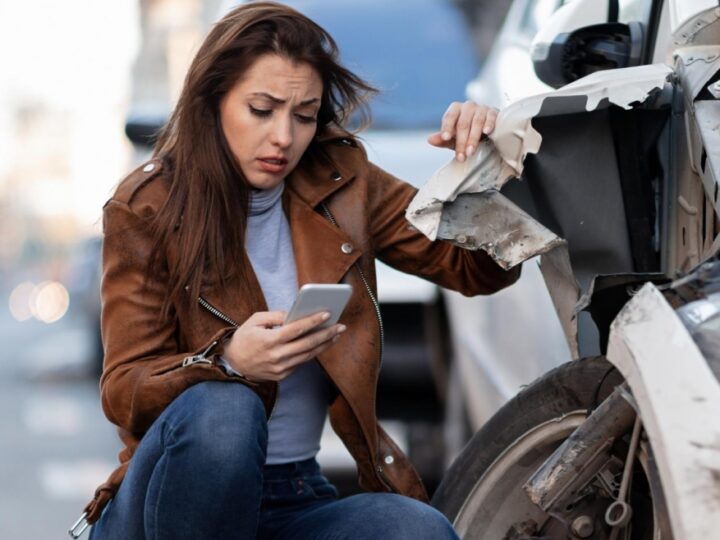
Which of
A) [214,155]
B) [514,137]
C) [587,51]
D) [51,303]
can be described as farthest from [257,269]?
[51,303]

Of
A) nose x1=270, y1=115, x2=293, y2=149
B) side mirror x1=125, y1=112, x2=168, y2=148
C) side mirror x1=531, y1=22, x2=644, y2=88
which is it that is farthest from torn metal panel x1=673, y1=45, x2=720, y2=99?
side mirror x1=125, y1=112, x2=168, y2=148

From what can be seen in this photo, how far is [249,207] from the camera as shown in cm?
277

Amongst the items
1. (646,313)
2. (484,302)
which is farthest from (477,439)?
(484,302)

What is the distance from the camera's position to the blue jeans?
92.8 inches

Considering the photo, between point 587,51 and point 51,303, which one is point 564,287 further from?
point 51,303

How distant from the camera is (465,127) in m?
2.59

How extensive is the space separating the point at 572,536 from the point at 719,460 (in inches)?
25.6

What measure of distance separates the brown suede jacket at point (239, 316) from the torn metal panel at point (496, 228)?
175 millimetres

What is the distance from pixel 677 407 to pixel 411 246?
1207 millimetres

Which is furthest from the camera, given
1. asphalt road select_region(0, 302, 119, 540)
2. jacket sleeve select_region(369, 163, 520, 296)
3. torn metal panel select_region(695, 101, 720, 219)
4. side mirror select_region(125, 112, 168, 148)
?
asphalt road select_region(0, 302, 119, 540)

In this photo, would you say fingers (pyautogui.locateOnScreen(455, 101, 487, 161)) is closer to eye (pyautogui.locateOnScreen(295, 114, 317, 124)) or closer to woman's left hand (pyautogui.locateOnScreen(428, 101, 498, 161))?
woman's left hand (pyautogui.locateOnScreen(428, 101, 498, 161))

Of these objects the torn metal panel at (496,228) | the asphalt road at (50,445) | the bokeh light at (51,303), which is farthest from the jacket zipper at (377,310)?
the bokeh light at (51,303)

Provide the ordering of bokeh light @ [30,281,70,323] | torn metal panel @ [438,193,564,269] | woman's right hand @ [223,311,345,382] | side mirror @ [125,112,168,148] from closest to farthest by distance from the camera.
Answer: woman's right hand @ [223,311,345,382]
torn metal panel @ [438,193,564,269]
side mirror @ [125,112,168,148]
bokeh light @ [30,281,70,323]

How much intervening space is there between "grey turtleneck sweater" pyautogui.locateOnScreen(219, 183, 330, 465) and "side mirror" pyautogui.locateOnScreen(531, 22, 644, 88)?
2.08ft
